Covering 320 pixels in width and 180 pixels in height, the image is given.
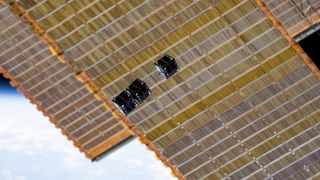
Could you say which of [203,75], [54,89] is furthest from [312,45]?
[54,89]

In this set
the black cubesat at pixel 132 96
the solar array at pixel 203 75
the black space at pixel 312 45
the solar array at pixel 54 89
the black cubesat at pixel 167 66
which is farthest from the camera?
the black space at pixel 312 45

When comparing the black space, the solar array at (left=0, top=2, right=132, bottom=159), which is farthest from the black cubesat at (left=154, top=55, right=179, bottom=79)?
the black space

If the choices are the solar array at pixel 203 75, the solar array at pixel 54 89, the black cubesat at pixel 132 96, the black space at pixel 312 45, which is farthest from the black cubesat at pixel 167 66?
the black space at pixel 312 45

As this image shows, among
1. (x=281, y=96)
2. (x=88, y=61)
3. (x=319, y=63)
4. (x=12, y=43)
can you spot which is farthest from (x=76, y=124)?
(x=319, y=63)

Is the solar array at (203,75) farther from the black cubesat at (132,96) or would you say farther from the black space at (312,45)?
the black space at (312,45)

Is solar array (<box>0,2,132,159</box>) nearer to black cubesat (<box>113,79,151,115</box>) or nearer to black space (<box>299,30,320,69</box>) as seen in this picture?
black cubesat (<box>113,79,151,115</box>)

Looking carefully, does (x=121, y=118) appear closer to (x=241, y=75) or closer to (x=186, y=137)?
(x=186, y=137)

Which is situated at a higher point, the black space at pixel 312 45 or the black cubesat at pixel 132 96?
the black cubesat at pixel 132 96
